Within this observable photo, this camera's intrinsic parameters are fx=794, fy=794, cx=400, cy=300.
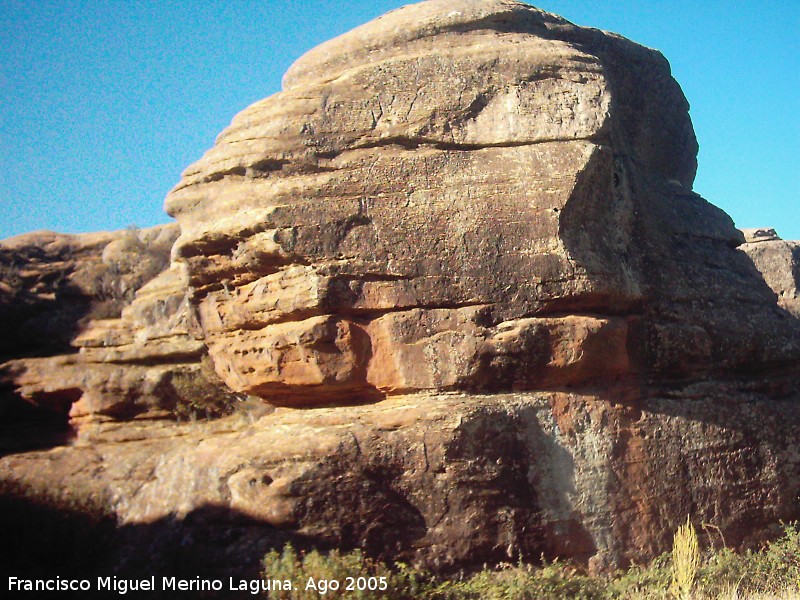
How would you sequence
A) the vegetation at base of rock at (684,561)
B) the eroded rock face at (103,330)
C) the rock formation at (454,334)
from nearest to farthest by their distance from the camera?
1. the vegetation at base of rock at (684,561)
2. the rock formation at (454,334)
3. the eroded rock face at (103,330)

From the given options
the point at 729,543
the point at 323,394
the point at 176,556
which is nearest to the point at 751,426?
the point at 729,543

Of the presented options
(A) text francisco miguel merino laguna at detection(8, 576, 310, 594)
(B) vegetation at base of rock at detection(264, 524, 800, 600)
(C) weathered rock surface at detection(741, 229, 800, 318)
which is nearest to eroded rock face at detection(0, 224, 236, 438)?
(A) text francisco miguel merino laguna at detection(8, 576, 310, 594)

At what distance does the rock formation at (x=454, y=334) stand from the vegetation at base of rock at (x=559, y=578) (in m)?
0.20

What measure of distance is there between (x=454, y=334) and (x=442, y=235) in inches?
40.7

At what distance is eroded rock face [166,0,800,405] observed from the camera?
26.4ft

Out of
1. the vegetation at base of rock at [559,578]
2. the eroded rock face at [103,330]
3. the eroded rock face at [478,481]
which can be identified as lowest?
the vegetation at base of rock at [559,578]

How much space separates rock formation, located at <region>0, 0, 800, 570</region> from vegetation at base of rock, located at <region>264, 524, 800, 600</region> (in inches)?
8.0

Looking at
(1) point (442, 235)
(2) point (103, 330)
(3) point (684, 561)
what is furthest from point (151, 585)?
(2) point (103, 330)

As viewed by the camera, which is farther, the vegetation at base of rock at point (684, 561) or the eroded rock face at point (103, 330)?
the eroded rock face at point (103, 330)

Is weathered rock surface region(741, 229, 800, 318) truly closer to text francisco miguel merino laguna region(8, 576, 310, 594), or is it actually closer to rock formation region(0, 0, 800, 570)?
rock formation region(0, 0, 800, 570)

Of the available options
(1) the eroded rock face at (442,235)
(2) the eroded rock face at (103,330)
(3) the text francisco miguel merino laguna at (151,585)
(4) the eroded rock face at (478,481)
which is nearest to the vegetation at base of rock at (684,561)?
(4) the eroded rock face at (478,481)

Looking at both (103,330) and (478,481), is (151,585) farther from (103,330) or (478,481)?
(103,330)

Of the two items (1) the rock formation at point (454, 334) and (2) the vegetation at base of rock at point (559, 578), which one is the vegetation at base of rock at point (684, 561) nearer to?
(2) the vegetation at base of rock at point (559, 578)

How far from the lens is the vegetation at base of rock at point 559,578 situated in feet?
22.8
